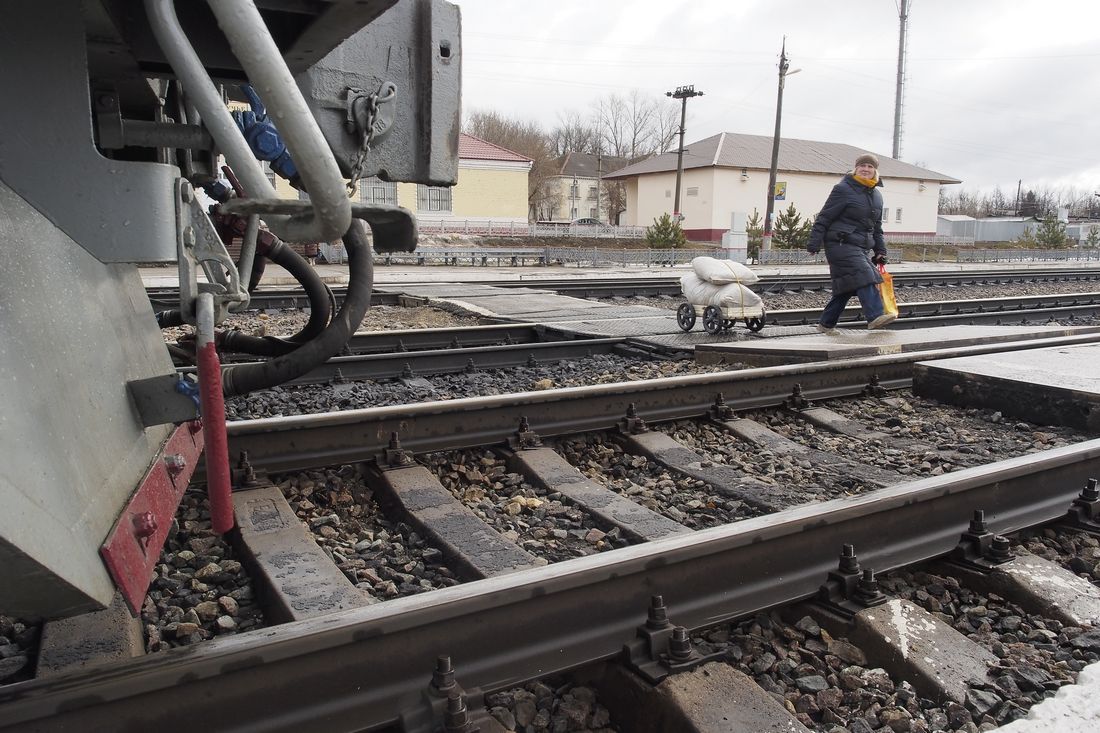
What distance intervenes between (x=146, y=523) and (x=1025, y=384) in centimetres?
516

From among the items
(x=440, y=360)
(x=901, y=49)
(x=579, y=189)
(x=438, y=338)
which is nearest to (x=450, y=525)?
(x=440, y=360)

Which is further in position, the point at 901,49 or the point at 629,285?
the point at 901,49

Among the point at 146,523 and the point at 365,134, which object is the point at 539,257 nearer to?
the point at 365,134

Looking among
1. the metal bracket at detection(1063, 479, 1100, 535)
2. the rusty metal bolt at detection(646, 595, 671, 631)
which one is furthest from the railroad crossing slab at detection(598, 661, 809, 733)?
the metal bracket at detection(1063, 479, 1100, 535)

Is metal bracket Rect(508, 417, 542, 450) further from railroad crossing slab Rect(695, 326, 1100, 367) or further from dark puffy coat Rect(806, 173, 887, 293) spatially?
dark puffy coat Rect(806, 173, 887, 293)

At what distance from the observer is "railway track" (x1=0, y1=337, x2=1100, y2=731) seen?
1.95 meters

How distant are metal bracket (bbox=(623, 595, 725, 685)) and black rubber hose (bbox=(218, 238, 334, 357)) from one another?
1899 mm

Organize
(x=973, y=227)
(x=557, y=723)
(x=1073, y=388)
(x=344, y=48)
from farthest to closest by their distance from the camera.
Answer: (x=973, y=227)
(x=1073, y=388)
(x=344, y=48)
(x=557, y=723)

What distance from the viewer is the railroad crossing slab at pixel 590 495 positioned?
3.30 m

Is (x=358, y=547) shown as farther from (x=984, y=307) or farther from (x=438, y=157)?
(x=984, y=307)

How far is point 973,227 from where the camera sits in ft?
218

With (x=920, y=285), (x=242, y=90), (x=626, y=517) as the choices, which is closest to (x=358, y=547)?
(x=626, y=517)

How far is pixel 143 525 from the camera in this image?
76.8 inches

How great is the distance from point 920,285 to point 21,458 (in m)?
18.8
